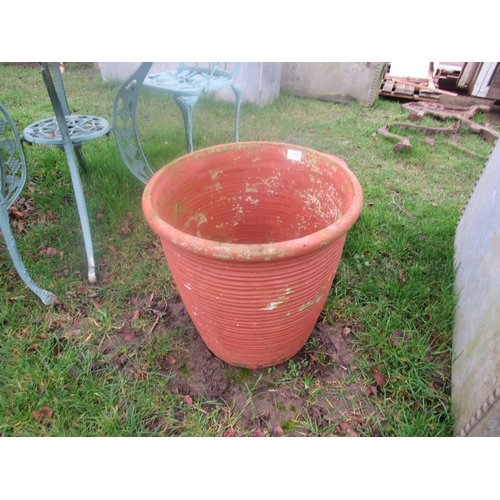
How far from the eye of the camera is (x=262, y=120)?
452 cm

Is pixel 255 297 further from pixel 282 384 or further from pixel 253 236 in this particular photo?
pixel 253 236

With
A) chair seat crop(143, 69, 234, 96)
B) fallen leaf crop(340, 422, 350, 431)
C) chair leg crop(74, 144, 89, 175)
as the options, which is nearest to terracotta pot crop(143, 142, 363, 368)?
fallen leaf crop(340, 422, 350, 431)

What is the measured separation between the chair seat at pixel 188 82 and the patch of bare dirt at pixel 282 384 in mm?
1601

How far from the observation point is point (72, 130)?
7.61 feet

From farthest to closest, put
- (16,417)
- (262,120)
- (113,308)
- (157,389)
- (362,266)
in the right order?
(262,120)
(362,266)
(113,308)
(157,389)
(16,417)

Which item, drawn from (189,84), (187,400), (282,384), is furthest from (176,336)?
(189,84)

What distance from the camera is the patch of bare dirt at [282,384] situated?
1563 mm

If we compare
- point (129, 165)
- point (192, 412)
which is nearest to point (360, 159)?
point (129, 165)

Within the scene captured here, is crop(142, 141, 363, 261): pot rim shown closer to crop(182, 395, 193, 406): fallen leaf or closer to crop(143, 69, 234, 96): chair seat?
crop(182, 395, 193, 406): fallen leaf

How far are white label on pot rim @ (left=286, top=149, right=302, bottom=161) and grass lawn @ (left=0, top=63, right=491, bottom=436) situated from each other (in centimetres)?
90

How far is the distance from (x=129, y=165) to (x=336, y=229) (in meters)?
1.82

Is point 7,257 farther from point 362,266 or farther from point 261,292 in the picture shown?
point 362,266

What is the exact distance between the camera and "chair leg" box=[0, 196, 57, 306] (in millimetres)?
1859

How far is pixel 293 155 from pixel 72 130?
5.28ft
